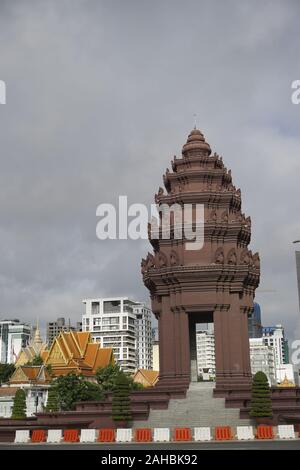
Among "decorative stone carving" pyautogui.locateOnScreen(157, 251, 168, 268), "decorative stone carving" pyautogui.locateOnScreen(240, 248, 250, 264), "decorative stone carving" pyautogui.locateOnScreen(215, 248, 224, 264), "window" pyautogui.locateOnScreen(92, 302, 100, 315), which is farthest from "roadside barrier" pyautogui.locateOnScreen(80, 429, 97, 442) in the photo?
"window" pyautogui.locateOnScreen(92, 302, 100, 315)

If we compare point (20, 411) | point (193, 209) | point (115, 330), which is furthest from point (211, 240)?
point (115, 330)

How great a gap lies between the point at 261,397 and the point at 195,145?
21219 mm

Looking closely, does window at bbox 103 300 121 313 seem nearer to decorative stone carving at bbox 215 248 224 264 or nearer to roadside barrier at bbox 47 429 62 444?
decorative stone carving at bbox 215 248 224 264

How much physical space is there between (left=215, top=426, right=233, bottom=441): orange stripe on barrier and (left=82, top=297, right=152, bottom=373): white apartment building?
137 metres

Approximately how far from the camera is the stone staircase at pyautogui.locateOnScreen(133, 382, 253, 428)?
3947 centimetres

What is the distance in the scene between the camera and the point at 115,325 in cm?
18312

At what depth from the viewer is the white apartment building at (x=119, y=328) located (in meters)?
178

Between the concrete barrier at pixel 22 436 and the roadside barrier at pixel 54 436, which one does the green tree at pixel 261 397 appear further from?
the concrete barrier at pixel 22 436

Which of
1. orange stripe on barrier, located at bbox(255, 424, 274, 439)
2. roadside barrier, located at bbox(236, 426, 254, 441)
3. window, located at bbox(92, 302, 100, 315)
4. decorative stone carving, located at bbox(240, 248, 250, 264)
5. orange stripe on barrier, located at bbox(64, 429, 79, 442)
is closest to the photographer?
roadside barrier, located at bbox(236, 426, 254, 441)

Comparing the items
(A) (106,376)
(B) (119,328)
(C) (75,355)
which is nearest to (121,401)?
(A) (106,376)

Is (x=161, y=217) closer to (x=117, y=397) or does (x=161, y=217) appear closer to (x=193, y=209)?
(x=193, y=209)

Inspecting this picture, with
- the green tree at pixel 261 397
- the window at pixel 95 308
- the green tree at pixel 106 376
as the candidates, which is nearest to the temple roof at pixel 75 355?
the green tree at pixel 106 376

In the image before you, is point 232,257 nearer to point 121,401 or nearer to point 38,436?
point 121,401
